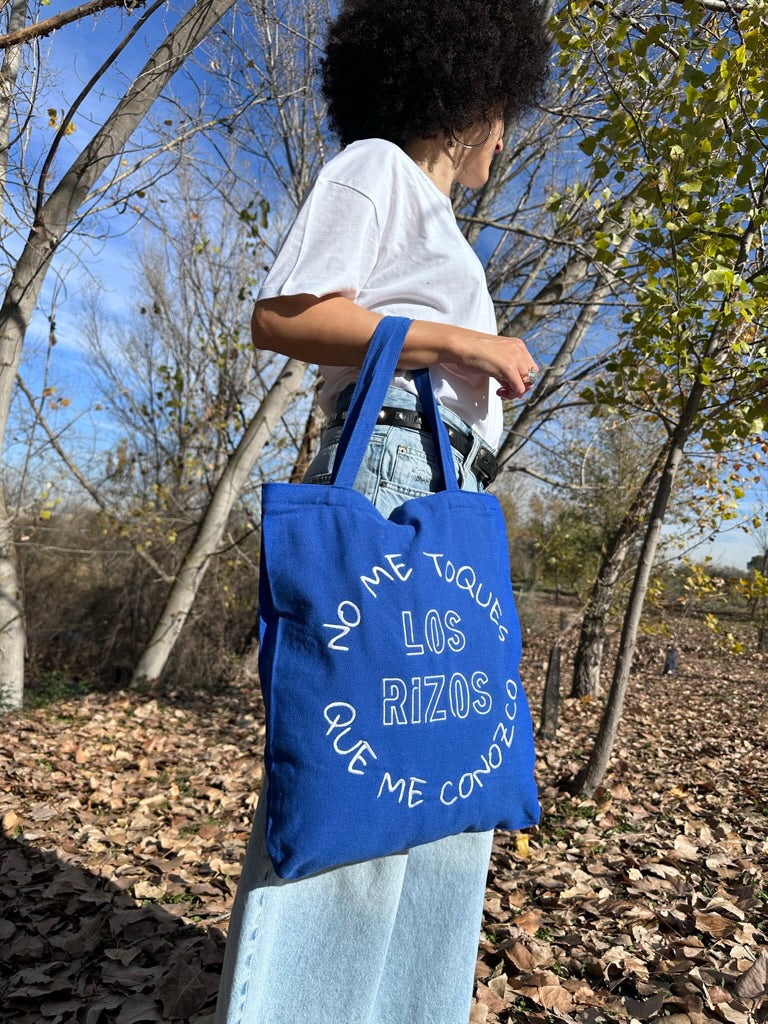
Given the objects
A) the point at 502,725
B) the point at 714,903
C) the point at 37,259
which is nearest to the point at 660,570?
the point at 714,903

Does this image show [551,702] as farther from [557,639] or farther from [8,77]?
[8,77]

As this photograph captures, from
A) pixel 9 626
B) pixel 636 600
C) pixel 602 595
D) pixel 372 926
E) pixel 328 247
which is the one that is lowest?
pixel 372 926

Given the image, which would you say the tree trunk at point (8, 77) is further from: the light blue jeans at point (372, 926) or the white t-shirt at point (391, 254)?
the light blue jeans at point (372, 926)

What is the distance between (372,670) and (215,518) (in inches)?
272

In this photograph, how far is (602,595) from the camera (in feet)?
26.8

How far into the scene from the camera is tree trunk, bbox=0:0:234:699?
4453mm

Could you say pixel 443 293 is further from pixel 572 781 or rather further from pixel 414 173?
pixel 572 781

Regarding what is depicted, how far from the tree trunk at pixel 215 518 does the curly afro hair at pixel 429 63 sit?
18.6 ft

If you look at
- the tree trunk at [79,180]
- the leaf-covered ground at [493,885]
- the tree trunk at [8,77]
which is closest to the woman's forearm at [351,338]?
the leaf-covered ground at [493,885]

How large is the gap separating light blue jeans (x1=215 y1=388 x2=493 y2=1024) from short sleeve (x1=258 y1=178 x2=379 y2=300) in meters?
0.19

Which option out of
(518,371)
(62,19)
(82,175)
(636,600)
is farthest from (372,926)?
(82,175)

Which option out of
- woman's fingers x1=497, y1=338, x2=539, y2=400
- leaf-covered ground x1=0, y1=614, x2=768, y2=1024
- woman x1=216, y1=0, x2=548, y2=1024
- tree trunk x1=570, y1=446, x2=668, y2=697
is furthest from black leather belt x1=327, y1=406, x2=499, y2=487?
tree trunk x1=570, y1=446, x2=668, y2=697

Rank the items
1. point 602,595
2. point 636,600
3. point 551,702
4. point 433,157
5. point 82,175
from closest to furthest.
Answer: point 433,157 < point 636,600 < point 82,175 < point 551,702 < point 602,595

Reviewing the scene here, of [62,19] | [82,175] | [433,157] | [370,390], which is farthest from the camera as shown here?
[82,175]
